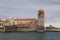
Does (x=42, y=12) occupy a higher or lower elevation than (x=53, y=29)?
higher

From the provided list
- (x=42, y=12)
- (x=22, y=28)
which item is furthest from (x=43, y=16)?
(x=22, y=28)

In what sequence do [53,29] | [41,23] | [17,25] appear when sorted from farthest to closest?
[53,29] < [17,25] < [41,23]

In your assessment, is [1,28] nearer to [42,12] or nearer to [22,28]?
[22,28]

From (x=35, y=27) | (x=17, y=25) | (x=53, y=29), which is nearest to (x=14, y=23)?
(x=17, y=25)

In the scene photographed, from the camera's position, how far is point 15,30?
103 metres

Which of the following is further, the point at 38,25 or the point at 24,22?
the point at 24,22

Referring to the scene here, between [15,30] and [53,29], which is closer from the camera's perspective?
[15,30]

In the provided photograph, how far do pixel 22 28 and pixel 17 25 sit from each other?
339 cm

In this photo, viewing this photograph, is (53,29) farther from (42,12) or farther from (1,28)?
(1,28)

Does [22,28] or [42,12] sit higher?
[42,12]

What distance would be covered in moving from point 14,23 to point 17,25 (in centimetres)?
224

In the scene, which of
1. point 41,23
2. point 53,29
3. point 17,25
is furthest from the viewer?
point 53,29

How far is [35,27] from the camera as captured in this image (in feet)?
334

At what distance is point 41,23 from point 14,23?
12.8 meters
